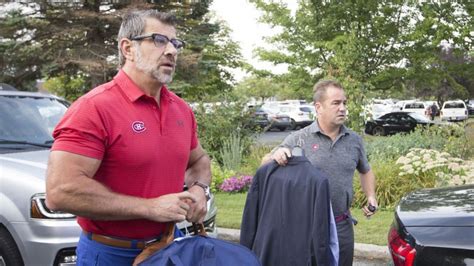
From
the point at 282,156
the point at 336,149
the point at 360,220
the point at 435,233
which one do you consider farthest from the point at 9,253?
the point at 360,220

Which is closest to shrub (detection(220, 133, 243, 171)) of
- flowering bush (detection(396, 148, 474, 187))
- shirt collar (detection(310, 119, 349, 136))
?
flowering bush (detection(396, 148, 474, 187))

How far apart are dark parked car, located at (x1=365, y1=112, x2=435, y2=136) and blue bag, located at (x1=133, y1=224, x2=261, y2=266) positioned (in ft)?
88.0

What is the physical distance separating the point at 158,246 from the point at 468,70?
59.0ft

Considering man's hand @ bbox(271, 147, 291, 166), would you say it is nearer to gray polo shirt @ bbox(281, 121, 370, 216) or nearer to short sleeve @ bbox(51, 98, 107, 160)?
gray polo shirt @ bbox(281, 121, 370, 216)

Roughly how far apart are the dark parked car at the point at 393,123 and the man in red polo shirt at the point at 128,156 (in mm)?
26732

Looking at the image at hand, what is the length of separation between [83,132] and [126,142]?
19cm

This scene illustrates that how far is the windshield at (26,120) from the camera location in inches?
203

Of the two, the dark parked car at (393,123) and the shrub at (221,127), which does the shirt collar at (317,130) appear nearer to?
the shrub at (221,127)

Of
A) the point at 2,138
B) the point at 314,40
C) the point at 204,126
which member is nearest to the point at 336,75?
the point at 314,40

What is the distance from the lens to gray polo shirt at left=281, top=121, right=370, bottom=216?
12.1ft

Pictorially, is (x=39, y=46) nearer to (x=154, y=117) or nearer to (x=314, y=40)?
(x=314, y=40)

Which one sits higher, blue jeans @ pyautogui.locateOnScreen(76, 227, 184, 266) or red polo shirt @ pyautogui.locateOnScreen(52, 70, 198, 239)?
red polo shirt @ pyautogui.locateOnScreen(52, 70, 198, 239)

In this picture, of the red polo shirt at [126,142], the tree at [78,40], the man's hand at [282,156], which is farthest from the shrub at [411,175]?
the tree at [78,40]

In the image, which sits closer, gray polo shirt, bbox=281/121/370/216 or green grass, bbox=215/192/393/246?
gray polo shirt, bbox=281/121/370/216
